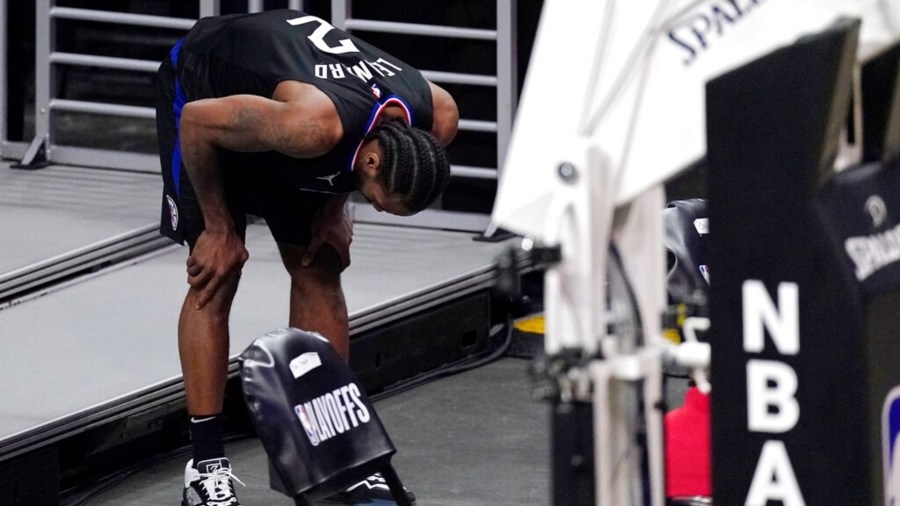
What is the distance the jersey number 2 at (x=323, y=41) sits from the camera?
4477mm

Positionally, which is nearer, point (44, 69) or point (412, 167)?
point (412, 167)

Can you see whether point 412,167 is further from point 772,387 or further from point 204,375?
point 772,387

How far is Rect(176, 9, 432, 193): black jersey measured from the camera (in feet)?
13.8

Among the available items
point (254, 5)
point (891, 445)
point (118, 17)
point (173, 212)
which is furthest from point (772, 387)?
point (118, 17)

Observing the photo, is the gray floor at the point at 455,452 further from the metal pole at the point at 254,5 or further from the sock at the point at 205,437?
the metal pole at the point at 254,5

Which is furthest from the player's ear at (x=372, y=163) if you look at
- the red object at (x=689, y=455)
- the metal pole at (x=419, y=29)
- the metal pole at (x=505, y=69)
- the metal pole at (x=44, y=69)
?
the metal pole at (x=44, y=69)

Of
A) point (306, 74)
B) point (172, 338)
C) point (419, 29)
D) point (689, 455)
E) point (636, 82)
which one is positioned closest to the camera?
point (636, 82)

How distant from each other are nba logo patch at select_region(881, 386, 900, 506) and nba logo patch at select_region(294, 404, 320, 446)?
5.21ft

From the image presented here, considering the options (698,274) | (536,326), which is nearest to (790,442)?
(698,274)

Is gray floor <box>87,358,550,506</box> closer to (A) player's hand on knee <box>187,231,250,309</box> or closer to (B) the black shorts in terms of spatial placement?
(A) player's hand on knee <box>187,231,250,309</box>

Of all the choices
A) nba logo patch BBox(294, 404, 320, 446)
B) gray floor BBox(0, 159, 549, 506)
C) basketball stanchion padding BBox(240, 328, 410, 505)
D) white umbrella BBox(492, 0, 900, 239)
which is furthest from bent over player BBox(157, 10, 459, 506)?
white umbrella BBox(492, 0, 900, 239)

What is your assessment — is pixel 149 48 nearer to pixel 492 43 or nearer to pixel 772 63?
pixel 492 43

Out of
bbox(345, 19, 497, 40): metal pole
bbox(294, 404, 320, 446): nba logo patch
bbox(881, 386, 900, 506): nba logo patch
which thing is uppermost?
bbox(345, 19, 497, 40): metal pole

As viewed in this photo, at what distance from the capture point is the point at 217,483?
4.34 metres
